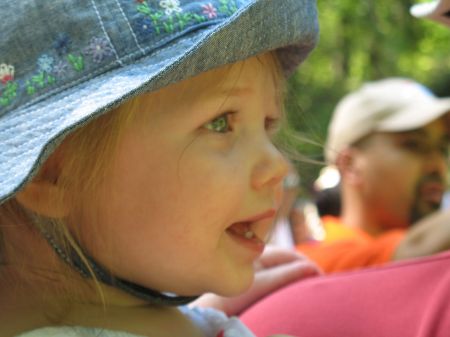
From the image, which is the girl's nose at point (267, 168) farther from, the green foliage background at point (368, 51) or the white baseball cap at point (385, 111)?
the green foliage background at point (368, 51)

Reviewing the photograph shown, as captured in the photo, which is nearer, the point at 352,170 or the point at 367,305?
the point at 367,305

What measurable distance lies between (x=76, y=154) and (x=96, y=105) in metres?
0.13

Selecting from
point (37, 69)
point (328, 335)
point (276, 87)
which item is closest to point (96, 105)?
point (37, 69)

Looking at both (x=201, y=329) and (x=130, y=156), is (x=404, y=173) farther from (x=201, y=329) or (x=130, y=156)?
(x=130, y=156)

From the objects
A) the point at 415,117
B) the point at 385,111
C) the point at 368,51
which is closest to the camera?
the point at 415,117

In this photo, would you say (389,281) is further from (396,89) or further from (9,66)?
(396,89)

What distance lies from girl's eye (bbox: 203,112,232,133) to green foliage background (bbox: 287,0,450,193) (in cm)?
472

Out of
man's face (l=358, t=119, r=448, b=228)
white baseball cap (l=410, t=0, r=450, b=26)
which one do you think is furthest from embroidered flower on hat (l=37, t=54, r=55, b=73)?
man's face (l=358, t=119, r=448, b=228)

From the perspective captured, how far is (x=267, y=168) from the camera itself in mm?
1156

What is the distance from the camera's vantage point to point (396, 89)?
3.69 metres

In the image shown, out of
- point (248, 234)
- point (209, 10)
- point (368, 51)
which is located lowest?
point (368, 51)

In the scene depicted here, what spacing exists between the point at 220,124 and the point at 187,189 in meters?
0.12

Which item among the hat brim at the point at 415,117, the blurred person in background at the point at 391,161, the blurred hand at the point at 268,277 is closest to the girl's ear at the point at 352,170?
the blurred person in background at the point at 391,161

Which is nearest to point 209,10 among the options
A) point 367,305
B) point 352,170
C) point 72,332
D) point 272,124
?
point 272,124
